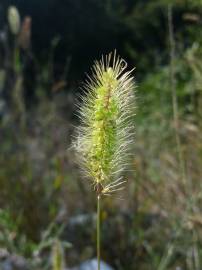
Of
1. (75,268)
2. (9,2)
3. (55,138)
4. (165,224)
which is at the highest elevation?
(9,2)

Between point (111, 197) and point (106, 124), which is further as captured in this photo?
point (111, 197)

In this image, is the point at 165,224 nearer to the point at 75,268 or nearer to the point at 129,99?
the point at 75,268

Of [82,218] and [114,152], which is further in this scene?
[82,218]

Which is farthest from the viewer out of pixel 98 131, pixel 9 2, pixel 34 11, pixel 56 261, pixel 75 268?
pixel 34 11

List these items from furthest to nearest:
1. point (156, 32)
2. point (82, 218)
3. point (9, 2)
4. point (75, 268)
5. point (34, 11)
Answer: point (156, 32), point (34, 11), point (9, 2), point (82, 218), point (75, 268)

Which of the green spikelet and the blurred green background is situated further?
the blurred green background

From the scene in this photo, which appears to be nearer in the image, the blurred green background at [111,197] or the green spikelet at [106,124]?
the green spikelet at [106,124]

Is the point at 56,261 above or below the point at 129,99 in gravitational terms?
below

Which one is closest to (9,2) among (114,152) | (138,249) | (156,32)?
(156,32)
